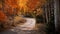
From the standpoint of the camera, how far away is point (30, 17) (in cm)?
265

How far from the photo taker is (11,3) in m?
2.72

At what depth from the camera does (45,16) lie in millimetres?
2625

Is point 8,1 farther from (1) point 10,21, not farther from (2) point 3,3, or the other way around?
(1) point 10,21

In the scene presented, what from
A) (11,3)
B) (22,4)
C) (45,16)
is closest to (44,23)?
(45,16)

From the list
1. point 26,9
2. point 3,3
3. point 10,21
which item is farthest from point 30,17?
point 3,3

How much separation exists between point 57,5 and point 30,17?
54 cm

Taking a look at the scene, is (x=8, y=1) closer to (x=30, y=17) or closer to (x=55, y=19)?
(x=30, y=17)

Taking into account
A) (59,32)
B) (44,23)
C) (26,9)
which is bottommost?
(59,32)

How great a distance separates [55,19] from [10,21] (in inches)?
33.3

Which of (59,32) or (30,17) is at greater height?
(30,17)

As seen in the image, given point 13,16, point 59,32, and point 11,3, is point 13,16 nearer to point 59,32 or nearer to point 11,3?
point 11,3

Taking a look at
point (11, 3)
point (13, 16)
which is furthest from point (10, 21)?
point (11, 3)

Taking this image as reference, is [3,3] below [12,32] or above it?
above

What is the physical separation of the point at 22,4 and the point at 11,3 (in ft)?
0.71
